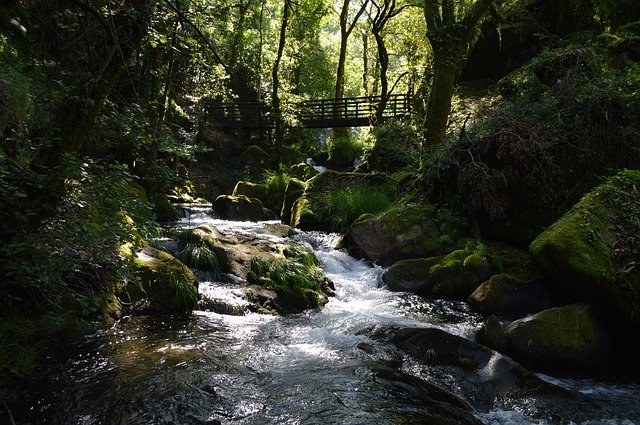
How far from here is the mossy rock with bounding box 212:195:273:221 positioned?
14.8m

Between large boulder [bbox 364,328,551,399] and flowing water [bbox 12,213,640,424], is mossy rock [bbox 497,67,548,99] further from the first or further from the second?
large boulder [bbox 364,328,551,399]

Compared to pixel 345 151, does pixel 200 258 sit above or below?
below

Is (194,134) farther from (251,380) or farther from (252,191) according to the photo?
(251,380)

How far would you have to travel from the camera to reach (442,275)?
26.3ft

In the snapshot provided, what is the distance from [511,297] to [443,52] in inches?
286

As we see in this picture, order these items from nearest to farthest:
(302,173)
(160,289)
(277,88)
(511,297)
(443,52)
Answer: (160,289), (511,297), (443,52), (302,173), (277,88)

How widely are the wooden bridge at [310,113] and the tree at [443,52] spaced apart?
9.99 metres

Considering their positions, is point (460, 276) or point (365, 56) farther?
point (365, 56)

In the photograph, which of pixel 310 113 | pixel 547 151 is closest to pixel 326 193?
pixel 547 151

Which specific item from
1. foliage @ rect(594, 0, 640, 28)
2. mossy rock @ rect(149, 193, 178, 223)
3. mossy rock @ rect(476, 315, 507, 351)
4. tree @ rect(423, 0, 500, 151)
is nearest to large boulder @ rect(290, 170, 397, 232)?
tree @ rect(423, 0, 500, 151)

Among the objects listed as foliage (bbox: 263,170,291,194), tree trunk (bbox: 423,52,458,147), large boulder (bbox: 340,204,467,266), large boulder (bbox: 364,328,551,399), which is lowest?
large boulder (bbox: 364,328,551,399)

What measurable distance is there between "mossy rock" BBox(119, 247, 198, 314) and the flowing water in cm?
28

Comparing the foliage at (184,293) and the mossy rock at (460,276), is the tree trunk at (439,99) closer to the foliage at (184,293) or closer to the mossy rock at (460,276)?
the mossy rock at (460,276)

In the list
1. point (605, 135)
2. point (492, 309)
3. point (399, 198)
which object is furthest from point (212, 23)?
point (399, 198)
